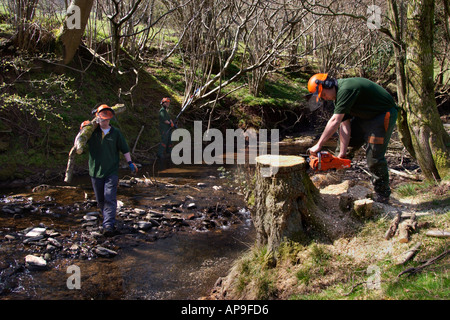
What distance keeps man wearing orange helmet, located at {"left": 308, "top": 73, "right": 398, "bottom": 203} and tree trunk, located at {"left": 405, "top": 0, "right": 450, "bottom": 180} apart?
1349 millimetres

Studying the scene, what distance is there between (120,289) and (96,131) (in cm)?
260

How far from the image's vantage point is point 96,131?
5730 millimetres

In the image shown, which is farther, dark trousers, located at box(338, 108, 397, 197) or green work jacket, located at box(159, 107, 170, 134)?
green work jacket, located at box(159, 107, 170, 134)

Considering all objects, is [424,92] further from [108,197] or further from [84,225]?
[84,225]

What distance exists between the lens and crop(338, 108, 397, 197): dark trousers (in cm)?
460

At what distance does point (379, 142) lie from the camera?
4.61m

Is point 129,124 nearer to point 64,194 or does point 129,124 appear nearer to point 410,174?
point 64,194

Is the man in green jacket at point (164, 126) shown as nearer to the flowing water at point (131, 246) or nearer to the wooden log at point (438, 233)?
the flowing water at point (131, 246)

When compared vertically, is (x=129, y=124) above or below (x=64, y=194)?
above

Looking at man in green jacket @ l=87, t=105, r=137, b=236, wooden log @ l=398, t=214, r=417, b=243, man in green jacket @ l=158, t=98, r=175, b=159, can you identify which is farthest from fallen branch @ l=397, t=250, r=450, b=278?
man in green jacket @ l=158, t=98, r=175, b=159

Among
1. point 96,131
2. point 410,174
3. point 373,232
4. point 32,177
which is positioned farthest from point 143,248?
point 410,174

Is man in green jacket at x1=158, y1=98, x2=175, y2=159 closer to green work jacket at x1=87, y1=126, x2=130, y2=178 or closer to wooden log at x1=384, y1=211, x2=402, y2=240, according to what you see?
green work jacket at x1=87, y1=126, x2=130, y2=178

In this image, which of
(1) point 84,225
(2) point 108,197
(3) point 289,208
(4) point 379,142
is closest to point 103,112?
(2) point 108,197

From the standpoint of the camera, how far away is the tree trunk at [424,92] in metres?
5.61
